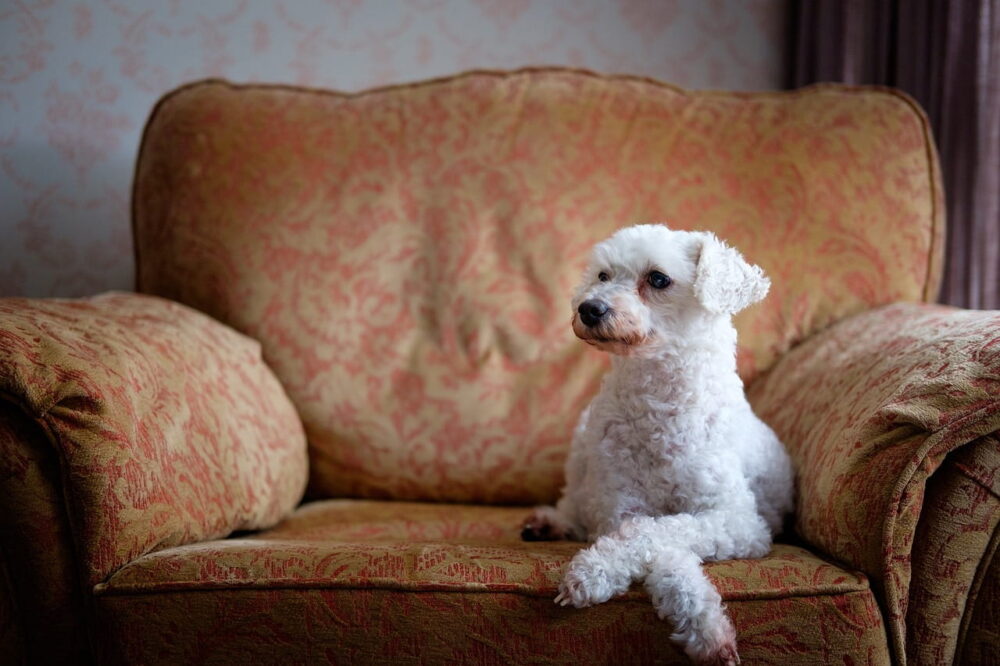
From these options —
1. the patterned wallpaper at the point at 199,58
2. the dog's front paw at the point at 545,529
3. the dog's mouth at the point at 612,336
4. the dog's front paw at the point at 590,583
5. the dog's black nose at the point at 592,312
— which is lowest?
the dog's front paw at the point at 545,529

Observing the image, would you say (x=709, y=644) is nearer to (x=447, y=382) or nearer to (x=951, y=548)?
(x=951, y=548)

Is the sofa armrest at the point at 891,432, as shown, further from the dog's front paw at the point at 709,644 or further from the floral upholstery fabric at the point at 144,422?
the floral upholstery fabric at the point at 144,422

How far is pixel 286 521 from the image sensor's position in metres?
1.68

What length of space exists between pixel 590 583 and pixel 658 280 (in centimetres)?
49

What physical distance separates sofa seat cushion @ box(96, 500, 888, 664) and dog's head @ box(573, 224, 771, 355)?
35 centimetres

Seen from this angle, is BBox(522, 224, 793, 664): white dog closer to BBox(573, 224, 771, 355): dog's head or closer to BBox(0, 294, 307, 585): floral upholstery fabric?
BBox(573, 224, 771, 355): dog's head

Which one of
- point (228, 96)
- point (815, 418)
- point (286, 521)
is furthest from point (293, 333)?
point (815, 418)

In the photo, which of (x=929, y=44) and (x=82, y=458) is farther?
(x=929, y=44)

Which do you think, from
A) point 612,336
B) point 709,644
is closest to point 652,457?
point 612,336

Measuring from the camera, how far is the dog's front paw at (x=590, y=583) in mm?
1085

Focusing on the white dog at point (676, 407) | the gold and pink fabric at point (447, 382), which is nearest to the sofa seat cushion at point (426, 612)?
the gold and pink fabric at point (447, 382)

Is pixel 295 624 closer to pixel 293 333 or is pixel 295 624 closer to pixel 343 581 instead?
pixel 343 581

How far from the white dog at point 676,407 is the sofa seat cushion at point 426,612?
0.11 meters

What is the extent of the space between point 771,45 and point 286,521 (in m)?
2.09
